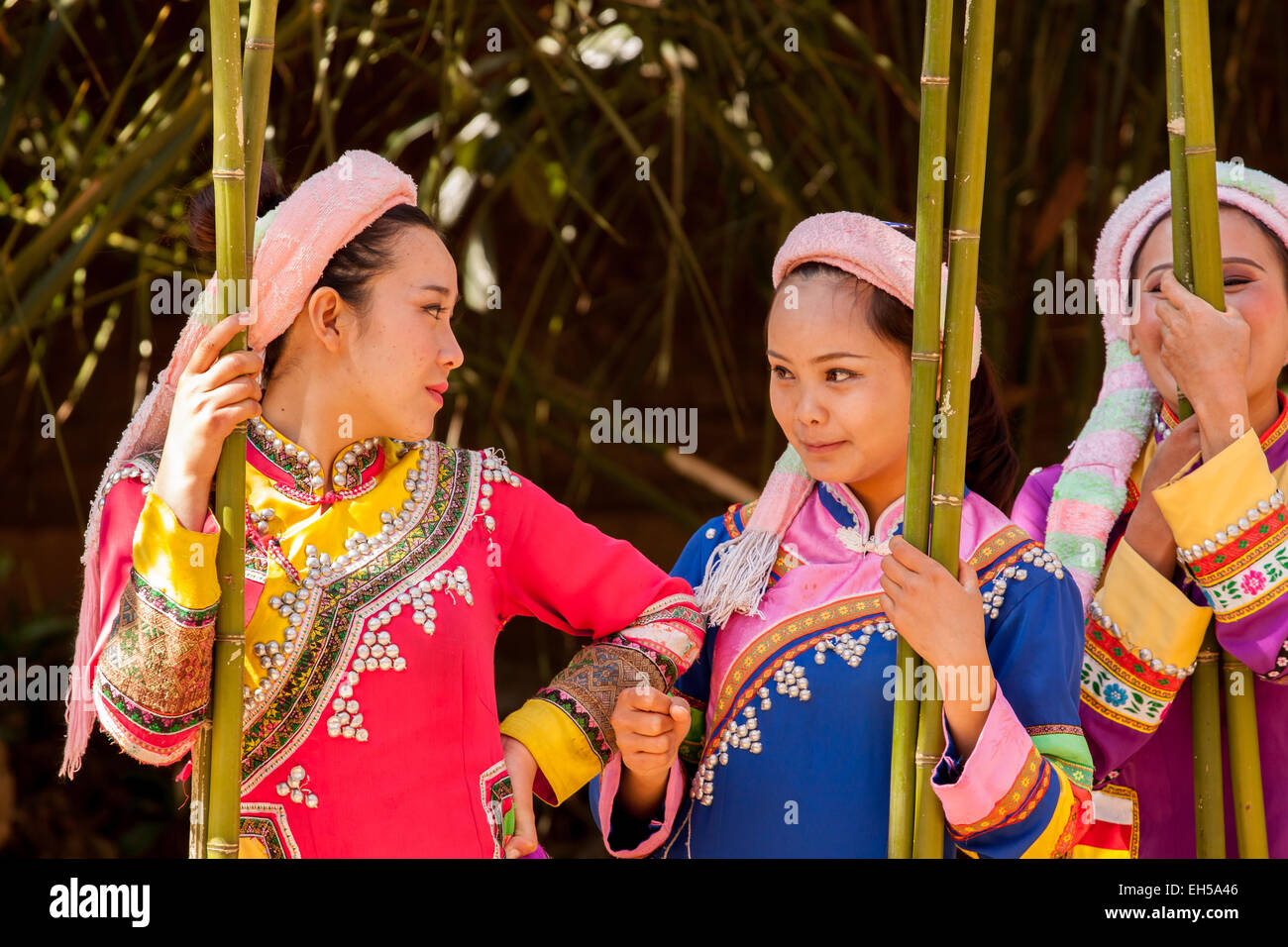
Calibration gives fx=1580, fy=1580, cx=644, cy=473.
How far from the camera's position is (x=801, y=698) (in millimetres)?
1521

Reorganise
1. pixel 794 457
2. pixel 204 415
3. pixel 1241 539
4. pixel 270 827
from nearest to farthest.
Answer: pixel 204 415 < pixel 270 827 < pixel 1241 539 < pixel 794 457

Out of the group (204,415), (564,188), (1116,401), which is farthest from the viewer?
(564,188)

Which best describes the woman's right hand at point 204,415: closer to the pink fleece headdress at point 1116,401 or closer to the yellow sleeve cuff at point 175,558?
the yellow sleeve cuff at point 175,558

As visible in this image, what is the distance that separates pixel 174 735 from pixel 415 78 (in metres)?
1.75

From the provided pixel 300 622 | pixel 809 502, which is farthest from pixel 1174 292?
pixel 300 622

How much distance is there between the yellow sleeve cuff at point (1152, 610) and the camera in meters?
1.55

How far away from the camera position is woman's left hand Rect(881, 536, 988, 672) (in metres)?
1.34

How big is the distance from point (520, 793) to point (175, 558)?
0.41 m

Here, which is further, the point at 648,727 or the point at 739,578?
the point at 739,578

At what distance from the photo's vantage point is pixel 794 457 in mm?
1637

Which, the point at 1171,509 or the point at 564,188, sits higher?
the point at 564,188

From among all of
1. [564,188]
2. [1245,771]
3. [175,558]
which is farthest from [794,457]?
[564,188]

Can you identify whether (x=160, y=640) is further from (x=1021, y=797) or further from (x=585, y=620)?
(x=1021, y=797)

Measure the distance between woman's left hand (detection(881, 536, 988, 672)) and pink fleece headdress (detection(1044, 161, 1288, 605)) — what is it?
0.33 metres
